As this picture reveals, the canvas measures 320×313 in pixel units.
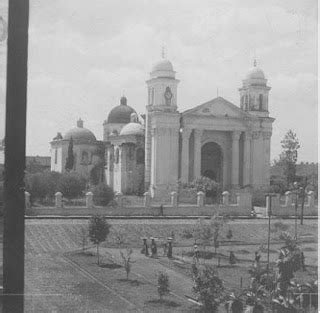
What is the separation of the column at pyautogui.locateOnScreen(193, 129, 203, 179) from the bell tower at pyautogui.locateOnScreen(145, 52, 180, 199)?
0.19 metres

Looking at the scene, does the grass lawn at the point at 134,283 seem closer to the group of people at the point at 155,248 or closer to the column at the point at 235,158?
the group of people at the point at 155,248

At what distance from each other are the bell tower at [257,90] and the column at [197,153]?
635 millimetres

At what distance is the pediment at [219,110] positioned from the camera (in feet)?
11.7

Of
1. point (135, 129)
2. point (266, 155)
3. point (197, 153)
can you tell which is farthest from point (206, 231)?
point (135, 129)

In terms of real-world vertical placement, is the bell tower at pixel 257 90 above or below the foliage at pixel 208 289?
above

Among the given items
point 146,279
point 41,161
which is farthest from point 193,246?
point 41,161

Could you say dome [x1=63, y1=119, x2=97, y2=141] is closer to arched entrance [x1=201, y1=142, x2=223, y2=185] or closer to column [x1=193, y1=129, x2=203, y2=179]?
column [x1=193, y1=129, x2=203, y2=179]

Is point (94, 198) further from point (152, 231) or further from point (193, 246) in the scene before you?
point (193, 246)

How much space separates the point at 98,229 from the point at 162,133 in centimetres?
237

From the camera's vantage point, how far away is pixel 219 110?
4398 millimetres

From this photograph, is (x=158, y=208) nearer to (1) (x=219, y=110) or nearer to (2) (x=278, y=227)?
(2) (x=278, y=227)

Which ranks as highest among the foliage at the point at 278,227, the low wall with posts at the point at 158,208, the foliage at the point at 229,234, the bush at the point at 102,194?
the bush at the point at 102,194

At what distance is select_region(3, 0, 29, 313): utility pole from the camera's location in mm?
1977

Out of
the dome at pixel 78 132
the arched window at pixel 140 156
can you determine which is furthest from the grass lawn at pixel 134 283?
the arched window at pixel 140 156
